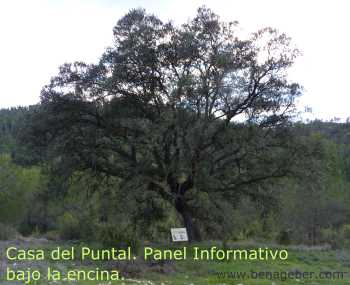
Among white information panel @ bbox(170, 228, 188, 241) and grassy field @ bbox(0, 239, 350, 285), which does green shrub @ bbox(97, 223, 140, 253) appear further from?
grassy field @ bbox(0, 239, 350, 285)

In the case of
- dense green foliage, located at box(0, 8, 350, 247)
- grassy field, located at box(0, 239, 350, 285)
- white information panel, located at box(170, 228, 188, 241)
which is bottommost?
grassy field, located at box(0, 239, 350, 285)

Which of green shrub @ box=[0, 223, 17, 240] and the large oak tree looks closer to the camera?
the large oak tree

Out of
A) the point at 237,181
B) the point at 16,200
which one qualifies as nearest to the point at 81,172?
the point at 237,181

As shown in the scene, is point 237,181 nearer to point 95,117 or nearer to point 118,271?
point 95,117

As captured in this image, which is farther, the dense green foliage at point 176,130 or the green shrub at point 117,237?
the dense green foliage at point 176,130

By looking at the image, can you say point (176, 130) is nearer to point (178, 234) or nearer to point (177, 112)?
point (177, 112)

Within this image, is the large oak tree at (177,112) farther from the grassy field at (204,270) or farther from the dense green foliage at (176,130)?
the grassy field at (204,270)

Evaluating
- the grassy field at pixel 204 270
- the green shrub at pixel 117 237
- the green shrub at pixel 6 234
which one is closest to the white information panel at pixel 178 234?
the green shrub at pixel 117 237

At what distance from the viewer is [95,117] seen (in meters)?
21.9

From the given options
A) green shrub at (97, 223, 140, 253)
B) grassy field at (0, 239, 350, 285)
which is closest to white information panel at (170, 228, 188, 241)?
green shrub at (97, 223, 140, 253)

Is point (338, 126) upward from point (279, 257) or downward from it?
upward

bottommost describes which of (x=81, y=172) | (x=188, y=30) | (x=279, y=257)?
(x=279, y=257)

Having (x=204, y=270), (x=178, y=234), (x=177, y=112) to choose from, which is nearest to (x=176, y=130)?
(x=177, y=112)

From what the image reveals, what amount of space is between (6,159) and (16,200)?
567 cm
